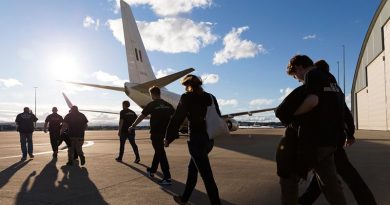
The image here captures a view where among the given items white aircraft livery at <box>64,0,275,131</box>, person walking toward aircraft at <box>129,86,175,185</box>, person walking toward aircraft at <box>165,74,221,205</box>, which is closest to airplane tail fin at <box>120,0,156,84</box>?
white aircraft livery at <box>64,0,275,131</box>

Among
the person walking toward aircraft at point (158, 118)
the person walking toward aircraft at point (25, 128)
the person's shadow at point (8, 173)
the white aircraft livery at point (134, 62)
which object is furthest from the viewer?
the white aircraft livery at point (134, 62)

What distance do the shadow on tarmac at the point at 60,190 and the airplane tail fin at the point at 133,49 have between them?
52.1 ft

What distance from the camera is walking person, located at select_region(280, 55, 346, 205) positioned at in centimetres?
336

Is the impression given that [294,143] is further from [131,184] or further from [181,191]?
[131,184]

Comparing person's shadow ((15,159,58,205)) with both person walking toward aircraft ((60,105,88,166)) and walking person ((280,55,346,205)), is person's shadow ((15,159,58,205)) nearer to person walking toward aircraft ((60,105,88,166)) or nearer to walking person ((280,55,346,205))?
person walking toward aircraft ((60,105,88,166))

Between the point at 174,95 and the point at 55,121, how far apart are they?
15.7m

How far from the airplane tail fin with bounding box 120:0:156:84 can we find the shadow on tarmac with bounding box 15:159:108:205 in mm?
15873

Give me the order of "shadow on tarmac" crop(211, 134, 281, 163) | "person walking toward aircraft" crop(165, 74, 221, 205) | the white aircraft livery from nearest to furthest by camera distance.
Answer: "person walking toward aircraft" crop(165, 74, 221, 205) < "shadow on tarmac" crop(211, 134, 281, 163) < the white aircraft livery

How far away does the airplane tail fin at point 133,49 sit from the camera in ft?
75.8

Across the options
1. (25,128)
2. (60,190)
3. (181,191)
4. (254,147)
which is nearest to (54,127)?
(25,128)

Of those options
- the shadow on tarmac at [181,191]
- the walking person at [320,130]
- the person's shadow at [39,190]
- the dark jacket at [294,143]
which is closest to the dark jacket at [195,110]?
the shadow on tarmac at [181,191]

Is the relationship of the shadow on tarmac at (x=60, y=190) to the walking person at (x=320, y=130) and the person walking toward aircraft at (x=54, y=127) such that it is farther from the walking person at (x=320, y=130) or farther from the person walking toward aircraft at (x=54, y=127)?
the person walking toward aircraft at (x=54, y=127)

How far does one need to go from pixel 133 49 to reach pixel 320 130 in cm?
2125

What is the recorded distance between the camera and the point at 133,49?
23750 mm
